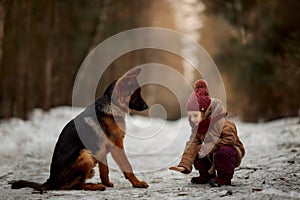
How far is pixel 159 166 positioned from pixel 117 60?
61.1 ft

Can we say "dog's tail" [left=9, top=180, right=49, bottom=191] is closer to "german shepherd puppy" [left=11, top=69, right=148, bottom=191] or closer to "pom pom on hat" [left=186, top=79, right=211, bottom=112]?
"german shepherd puppy" [left=11, top=69, right=148, bottom=191]

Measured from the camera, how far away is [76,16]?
75.3 feet

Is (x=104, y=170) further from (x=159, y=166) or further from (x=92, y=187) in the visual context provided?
(x=159, y=166)

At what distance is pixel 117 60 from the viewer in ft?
88.5

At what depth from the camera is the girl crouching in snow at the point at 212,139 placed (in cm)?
558

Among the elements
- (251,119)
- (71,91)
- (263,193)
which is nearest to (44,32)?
(71,91)

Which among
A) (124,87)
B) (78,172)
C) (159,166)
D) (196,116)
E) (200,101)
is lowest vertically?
(159,166)

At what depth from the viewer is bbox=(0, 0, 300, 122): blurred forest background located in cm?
1540

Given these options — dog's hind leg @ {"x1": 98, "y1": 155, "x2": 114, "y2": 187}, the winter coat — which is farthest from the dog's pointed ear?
the winter coat

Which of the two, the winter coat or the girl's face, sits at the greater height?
the girl's face

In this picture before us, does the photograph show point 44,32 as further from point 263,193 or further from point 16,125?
point 263,193

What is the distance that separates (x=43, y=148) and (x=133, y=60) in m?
19.2

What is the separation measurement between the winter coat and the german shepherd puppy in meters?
0.87

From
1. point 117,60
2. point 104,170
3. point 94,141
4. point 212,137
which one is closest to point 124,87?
point 94,141
